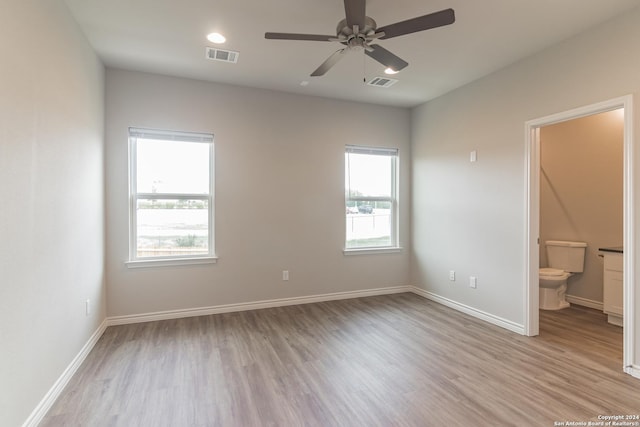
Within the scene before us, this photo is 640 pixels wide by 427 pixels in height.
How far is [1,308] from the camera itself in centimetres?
156

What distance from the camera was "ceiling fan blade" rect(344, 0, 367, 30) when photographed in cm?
179

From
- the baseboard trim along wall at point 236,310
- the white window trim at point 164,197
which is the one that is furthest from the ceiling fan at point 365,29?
the baseboard trim along wall at point 236,310

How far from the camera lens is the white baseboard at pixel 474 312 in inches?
130

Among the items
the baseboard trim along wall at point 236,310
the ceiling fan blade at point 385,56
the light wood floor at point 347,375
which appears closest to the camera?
the light wood floor at point 347,375

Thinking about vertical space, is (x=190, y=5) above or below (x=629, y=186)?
above

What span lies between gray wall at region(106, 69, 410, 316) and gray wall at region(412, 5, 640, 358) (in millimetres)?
524

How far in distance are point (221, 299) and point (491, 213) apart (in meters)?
3.41

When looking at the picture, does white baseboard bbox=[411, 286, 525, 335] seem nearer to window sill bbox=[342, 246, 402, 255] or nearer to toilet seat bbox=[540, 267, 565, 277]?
window sill bbox=[342, 246, 402, 255]

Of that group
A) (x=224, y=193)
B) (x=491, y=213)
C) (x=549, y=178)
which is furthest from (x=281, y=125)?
(x=549, y=178)

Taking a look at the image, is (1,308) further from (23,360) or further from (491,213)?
(491,213)

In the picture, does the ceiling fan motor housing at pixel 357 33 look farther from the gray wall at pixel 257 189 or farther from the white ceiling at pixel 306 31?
the gray wall at pixel 257 189

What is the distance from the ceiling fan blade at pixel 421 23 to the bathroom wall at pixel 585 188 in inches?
137

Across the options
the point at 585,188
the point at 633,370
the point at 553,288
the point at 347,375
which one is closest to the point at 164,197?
the point at 347,375

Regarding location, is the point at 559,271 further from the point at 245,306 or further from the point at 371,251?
the point at 245,306
